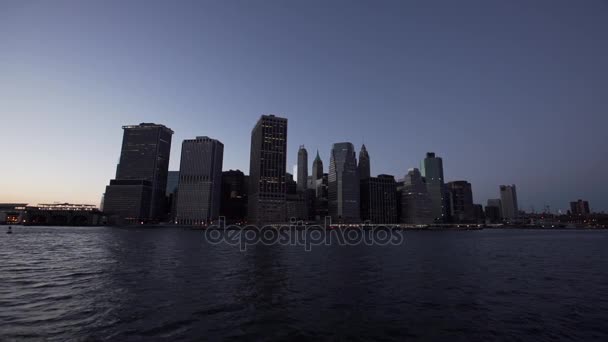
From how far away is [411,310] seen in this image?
27.3 meters

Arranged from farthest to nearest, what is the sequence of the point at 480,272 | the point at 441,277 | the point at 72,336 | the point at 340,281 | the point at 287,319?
1. the point at 480,272
2. the point at 441,277
3. the point at 340,281
4. the point at 287,319
5. the point at 72,336

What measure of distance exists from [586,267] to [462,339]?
54263 millimetres

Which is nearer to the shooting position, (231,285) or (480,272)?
(231,285)

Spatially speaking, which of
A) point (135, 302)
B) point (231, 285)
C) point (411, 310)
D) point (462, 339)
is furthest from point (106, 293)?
point (462, 339)

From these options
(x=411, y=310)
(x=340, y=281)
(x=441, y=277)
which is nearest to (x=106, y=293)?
(x=340, y=281)

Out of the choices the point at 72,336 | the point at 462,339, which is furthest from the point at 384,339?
the point at 72,336

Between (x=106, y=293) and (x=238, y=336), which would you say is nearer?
(x=238, y=336)

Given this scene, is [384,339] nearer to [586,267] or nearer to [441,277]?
[441,277]

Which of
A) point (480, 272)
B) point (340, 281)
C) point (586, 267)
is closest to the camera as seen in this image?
point (340, 281)

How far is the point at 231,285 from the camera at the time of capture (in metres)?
37.1

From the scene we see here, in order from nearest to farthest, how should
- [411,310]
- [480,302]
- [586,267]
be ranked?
[411,310]
[480,302]
[586,267]

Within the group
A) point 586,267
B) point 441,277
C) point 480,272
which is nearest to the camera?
point 441,277

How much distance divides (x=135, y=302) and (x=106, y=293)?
575cm

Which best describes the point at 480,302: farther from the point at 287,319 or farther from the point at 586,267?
the point at 586,267
